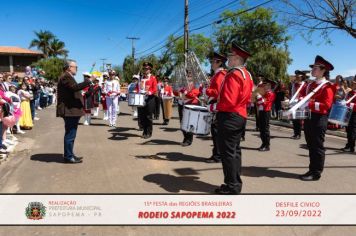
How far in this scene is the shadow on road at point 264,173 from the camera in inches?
254

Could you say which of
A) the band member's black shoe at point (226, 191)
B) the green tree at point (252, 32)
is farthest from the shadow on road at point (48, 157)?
the green tree at point (252, 32)

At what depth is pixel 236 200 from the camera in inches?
174

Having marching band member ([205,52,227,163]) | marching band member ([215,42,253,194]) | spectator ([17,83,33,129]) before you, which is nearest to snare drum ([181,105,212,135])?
marching band member ([205,52,227,163])

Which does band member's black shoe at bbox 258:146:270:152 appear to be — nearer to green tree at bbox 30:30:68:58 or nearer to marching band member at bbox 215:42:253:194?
marching band member at bbox 215:42:253:194

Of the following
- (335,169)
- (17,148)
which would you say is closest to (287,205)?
(335,169)

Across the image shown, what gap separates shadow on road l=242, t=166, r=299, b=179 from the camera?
6.46 m

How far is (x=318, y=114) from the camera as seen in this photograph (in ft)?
20.1

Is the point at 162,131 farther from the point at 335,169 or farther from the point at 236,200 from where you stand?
the point at 236,200

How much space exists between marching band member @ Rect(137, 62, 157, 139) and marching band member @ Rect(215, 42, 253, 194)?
5.15 meters

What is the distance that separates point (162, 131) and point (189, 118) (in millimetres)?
5724

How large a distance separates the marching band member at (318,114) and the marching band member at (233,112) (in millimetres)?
1617

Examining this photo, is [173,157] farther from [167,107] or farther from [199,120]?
[167,107]

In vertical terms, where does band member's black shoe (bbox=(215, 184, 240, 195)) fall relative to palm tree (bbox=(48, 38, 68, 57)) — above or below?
below

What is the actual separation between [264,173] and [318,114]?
1.42m
